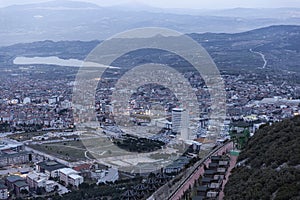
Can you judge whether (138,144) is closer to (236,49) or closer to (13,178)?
(13,178)

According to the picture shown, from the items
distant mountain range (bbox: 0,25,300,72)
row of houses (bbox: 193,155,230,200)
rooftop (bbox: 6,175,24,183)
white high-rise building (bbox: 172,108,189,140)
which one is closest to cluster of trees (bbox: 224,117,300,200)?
row of houses (bbox: 193,155,230,200)

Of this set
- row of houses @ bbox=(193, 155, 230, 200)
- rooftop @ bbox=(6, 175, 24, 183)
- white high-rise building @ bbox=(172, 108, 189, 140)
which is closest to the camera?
row of houses @ bbox=(193, 155, 230, 200)

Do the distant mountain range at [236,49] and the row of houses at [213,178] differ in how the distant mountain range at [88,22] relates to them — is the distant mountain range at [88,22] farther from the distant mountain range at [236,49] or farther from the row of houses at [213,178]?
the row of houses at [213,178]

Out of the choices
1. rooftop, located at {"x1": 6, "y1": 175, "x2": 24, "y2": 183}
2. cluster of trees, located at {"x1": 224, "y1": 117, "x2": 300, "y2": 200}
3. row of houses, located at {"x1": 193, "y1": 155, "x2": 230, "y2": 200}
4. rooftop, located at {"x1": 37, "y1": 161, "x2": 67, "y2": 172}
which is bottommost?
rooftop, located at {"x1": 37, "y1": 161, "x2": 67, "y2": 172}

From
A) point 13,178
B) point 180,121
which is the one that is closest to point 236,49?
point 180,121

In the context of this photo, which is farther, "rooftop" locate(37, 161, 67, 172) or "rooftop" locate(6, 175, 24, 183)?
"rooftop" locate(37, 161, 67, 172)

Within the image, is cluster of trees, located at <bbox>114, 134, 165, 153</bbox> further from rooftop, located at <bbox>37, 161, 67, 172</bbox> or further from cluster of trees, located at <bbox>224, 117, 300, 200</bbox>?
cluster of trees, located at <bbox>224, 117, 300, 200</bbox>

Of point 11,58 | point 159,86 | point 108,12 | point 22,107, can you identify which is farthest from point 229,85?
point 108,12
